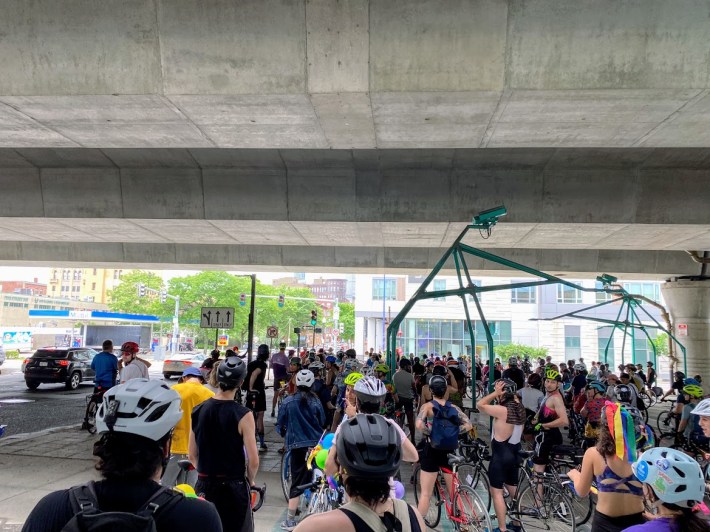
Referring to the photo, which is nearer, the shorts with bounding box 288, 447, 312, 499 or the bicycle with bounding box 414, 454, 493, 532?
the bicycle with bounding box 414, 454, 493, 532

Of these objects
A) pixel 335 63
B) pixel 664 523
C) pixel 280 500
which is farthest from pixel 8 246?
pixel 664 523

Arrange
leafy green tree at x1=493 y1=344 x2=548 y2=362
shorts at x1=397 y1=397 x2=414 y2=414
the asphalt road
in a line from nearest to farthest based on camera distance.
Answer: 1. shorts at x1=397 y1=397 x2=414 y2=414
2. the asphalt road
3. leafy green tree at x1=493 y1=344 x2=548 y2=362

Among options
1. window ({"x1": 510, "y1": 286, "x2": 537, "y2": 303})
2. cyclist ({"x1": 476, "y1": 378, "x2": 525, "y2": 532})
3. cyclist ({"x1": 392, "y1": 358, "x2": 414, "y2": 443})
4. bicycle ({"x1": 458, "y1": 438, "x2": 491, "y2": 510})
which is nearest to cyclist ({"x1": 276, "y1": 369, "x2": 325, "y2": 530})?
cyclist ({"x1": 476, "y1": 378, "x2": 525, "y2": 532})

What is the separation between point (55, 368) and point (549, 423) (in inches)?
814

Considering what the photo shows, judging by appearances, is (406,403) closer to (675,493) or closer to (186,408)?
(186,408)

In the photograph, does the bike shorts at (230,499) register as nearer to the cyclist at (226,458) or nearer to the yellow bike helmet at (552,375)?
the cyclist at (226,458)

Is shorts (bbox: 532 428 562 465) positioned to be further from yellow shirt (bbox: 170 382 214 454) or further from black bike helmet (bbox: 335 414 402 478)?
black bike helmet (bbox: 335 414 402 478)

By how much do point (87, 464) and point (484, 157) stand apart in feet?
31.0

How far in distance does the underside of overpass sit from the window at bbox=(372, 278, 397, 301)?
46.3 metres

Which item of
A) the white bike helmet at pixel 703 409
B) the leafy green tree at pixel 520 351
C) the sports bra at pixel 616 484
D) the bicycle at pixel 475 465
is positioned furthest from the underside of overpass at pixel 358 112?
the leafy green tree at pixel 520 351

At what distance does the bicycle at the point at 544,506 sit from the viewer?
6417 mm

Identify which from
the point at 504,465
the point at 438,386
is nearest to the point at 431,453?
the point at 438,386

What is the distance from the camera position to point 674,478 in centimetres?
263

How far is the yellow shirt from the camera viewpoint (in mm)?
5523
